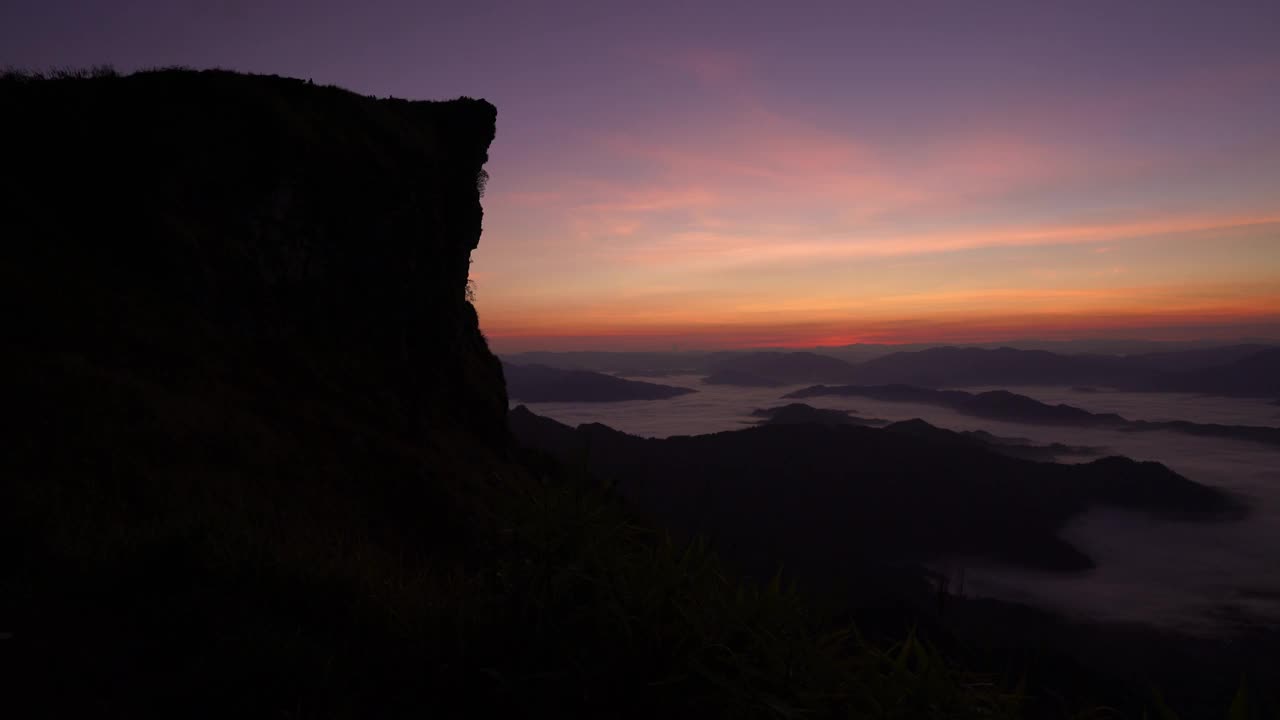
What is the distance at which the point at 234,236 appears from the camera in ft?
61.7

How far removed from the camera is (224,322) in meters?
17.6

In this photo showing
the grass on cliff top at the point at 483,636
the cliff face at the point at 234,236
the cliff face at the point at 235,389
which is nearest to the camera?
the grass on cliff top at the point at 483,636

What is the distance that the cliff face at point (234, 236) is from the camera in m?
14.6

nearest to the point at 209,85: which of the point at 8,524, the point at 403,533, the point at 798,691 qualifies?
the point at 403,533

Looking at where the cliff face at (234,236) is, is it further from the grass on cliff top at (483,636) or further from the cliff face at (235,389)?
the grass on cliff top at (483,636)

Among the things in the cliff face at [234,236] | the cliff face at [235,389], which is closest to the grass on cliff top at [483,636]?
the cliff face at [235,389]

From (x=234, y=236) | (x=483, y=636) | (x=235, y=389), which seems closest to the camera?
(x=483, y=636)

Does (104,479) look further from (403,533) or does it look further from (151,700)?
(403,533)

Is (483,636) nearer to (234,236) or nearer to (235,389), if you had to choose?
(235,389)

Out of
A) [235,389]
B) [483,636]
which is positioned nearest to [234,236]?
[235,389]

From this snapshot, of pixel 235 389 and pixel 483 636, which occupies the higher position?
pixel 235 389

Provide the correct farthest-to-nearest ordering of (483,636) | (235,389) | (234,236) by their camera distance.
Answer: (234,236), (235,389), (483,636)

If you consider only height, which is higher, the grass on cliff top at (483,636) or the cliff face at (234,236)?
the cliff face at (234,236)

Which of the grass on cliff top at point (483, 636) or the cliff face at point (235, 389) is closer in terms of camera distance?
the grass on cliff top at point (483, 636)
